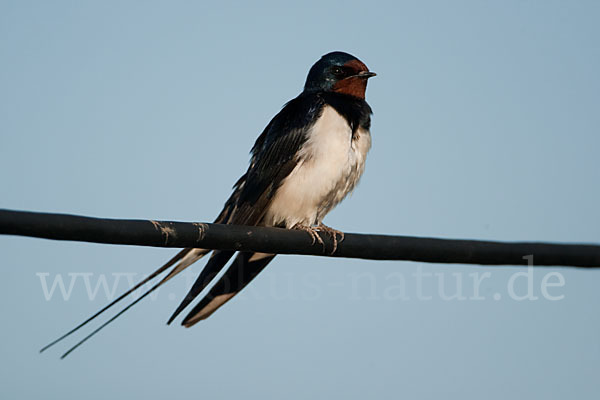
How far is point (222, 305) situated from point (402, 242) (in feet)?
4.74

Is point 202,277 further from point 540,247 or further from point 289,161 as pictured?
point 540,247

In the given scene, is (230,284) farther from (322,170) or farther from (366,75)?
(366,75)

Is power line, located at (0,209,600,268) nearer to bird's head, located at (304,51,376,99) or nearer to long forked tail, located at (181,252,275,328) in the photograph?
long forked tail, located at (181,252,275,328)

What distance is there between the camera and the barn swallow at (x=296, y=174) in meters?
3.82

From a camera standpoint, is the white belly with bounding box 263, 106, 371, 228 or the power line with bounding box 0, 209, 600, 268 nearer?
the power line with bounding box 0, 209, 600, 268

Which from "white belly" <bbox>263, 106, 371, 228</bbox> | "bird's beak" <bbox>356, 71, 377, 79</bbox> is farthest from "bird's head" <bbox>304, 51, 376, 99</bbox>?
"white belly" <bbox>263, 106, 371, 228</bbox>

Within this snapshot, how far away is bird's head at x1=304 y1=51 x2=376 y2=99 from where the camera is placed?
4258 mm

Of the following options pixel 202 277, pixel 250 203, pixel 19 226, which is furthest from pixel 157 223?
pixel 250 203

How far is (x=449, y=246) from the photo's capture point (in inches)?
93.7

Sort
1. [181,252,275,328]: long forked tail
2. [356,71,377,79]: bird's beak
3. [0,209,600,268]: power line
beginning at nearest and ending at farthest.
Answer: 1. [0,209,600,268]: power line
2. [181,252,275,328]: long forked tail
3. [356,71,377,79]: bird's beak

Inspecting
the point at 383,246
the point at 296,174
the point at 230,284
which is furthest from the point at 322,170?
the point at 383,246

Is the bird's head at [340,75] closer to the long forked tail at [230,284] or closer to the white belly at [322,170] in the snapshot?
the white belly at [322,170]

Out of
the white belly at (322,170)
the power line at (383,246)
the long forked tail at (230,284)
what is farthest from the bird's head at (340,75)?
the power line at (383,246)

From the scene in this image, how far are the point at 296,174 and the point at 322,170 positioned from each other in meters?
0.13
